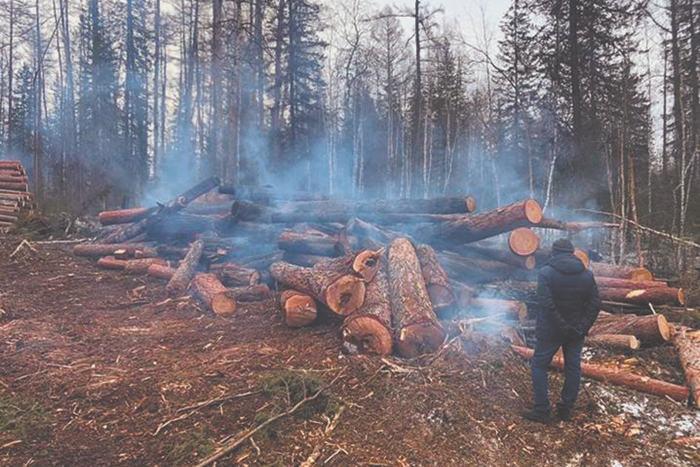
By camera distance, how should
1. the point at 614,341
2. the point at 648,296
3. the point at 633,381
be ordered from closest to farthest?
the point at 633,381 → the point at 614,341 → the point at 648,296

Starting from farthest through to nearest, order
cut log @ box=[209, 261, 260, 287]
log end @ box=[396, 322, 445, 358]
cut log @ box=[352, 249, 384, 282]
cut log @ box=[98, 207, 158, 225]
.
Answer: cut log @ box=[98, 207, 158, 225]
cut log @ box=[209, 261, 260, 287]
cut log @ box=[352, 249, 384, 282]
log end @ box=[396, 322, 445, 358]

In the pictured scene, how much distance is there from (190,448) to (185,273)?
238 inches

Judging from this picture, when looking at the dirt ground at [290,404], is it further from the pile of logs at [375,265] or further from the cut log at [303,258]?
the cut log at [303,258]

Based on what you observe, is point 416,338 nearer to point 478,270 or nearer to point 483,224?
point 483,224

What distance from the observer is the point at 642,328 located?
568cm

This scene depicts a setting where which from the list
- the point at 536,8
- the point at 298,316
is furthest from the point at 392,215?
the point at 536,8

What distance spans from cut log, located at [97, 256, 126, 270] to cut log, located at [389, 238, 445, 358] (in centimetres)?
754

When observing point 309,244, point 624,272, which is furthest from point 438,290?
point 624,272

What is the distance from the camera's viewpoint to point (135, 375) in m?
4.64

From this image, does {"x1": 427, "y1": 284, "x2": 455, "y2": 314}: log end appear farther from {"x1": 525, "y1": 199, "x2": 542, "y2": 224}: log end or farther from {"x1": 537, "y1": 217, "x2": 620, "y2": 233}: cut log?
{"x1": 537, "y1": 217, "x2": 620, "y2": 233}: cut log

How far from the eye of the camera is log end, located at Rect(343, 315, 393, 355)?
16.5 ft

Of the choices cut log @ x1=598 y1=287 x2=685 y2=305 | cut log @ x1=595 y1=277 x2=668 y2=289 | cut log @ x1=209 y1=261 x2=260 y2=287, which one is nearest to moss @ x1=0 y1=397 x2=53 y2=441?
cut log @ x1=209 y1=261 x2=260 y2=287

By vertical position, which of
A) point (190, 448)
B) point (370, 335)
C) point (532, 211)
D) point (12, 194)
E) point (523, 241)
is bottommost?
point (190, 448)

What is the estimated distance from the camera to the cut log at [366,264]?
584 centimetres
